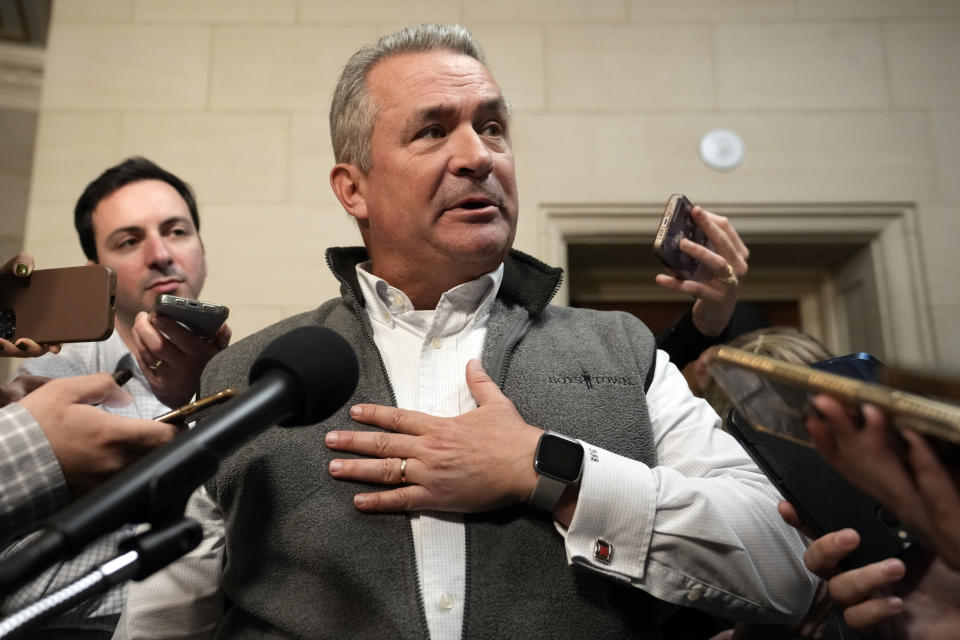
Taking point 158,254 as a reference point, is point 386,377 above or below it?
below

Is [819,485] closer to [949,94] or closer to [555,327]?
[555,327]

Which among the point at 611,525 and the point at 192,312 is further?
the point at 192,312

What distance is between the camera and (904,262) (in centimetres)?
324

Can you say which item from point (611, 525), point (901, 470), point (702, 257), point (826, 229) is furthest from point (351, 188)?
point (826, 229)

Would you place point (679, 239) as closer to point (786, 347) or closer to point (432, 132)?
point (786, 347)

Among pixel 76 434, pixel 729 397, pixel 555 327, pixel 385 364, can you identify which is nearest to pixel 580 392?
pixel 555 327

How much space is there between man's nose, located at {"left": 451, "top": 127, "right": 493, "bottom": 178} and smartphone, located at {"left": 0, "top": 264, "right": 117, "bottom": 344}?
2.14 feet

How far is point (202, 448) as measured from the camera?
0.72 metres

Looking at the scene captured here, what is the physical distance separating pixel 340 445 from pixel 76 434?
389mm

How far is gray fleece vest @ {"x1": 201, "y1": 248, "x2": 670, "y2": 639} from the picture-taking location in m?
1.15

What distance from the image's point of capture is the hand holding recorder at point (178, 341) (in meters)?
1.44

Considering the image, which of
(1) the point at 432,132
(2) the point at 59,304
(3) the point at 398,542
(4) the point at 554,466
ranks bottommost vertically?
(3) the point at 398,542

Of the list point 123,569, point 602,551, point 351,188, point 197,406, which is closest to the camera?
point 123,569

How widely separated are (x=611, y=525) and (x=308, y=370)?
0.55 meters
